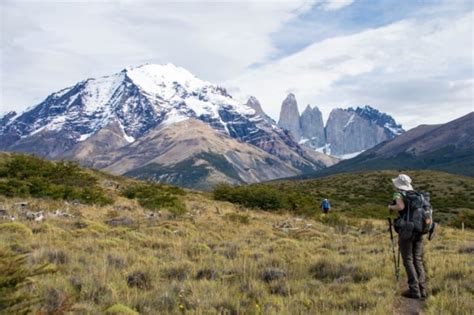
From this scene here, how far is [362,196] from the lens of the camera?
72.0 metres

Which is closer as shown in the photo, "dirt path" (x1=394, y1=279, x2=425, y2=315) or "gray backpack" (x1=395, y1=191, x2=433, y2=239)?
"dirt path" (x1=394, y1=279, x2=425, y2=315)

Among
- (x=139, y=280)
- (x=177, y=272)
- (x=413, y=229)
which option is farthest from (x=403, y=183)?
(x=139, y=280)

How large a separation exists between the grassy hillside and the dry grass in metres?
0.02

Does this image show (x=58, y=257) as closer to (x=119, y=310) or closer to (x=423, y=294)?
(x=119, y=310)

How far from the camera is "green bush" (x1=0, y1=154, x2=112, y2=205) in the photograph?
2352 cm

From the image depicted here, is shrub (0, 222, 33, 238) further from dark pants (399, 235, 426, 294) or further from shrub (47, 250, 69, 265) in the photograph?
dark pants (399, 235, 426, 294)

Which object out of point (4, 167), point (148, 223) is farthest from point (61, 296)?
point (4, 167)

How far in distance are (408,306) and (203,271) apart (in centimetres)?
419

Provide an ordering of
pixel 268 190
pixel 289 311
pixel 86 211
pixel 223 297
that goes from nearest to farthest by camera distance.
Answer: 1. pixel 289 311
2. pixel 223 297
3. pixel 86 211
4. pixel 268 190

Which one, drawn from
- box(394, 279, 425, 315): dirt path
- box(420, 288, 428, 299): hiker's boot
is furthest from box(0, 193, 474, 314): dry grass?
box(420, 288, 428, 299): hiker's boot

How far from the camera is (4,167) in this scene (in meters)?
29.6

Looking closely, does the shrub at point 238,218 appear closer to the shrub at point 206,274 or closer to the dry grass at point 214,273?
the dry grass at point 214,273

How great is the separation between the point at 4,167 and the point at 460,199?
60724 millimetres

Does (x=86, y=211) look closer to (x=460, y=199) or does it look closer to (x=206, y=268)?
(x=206, y=268)
